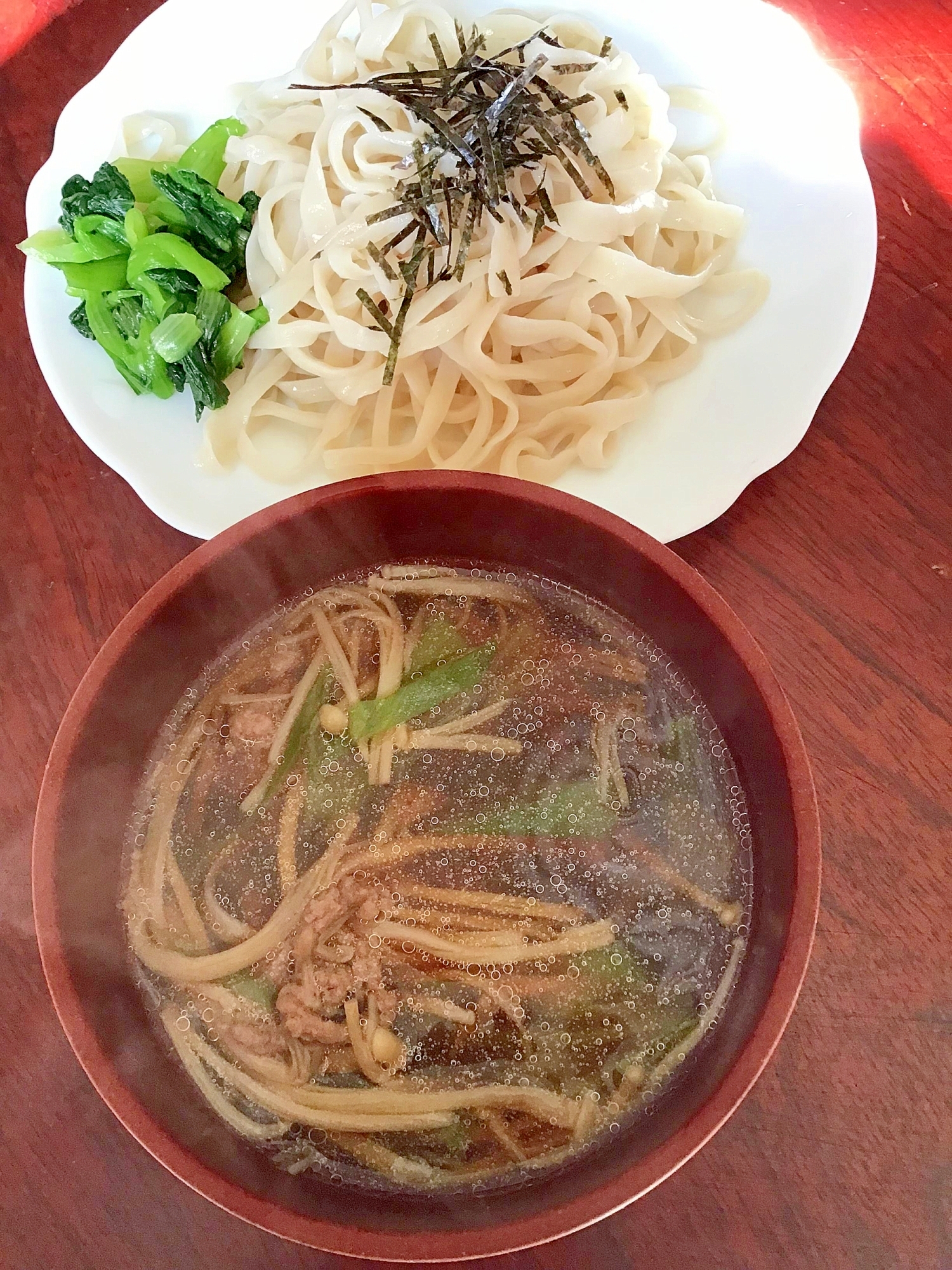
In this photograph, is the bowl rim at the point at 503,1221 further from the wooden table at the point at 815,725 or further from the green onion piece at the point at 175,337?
the green onion piece at the point at 175,337

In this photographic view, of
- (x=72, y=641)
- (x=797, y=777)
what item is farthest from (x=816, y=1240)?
(x=72, y=641)

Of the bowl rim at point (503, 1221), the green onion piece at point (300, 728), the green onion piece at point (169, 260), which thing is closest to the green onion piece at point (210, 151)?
the green onion piece at point (169, 260)

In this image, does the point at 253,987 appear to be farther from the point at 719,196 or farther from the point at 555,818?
the point at 719,196

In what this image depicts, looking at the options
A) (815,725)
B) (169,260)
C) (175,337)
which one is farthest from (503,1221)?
(169,260)

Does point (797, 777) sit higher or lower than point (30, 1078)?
higher

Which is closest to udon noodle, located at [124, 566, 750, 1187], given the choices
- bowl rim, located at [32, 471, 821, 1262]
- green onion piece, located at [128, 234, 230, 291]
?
bowl rim, located at [32, 471, 821, 1262]

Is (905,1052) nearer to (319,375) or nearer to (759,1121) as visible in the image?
(759,1121)

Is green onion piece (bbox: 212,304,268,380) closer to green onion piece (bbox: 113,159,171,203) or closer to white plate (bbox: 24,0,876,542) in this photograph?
white plate (bbox: 24,0,876,542)
